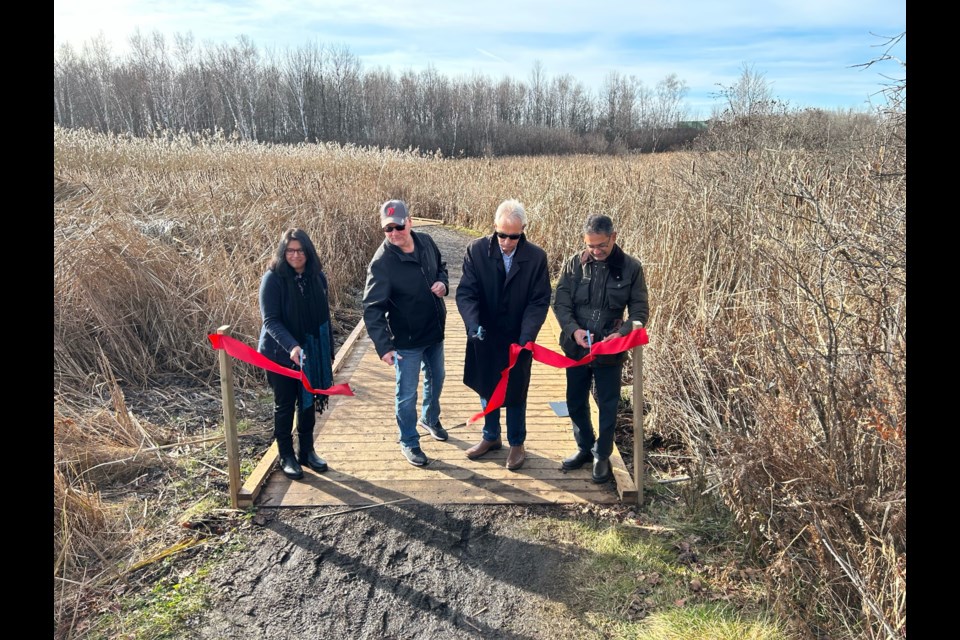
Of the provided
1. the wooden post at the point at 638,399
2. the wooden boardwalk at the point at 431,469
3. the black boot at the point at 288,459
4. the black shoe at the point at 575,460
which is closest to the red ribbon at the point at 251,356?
the black boot at the point at 288,459

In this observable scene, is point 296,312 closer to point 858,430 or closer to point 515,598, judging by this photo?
point 515,598

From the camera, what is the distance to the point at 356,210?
11898 millimetres

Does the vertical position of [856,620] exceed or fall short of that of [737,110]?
it falls short

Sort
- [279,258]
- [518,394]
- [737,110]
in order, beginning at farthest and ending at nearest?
1. [737,110]
2. [518,394]
3. [279,258]

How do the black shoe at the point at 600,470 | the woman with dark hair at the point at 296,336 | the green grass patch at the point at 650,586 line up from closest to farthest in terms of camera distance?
the green grass patch at the point at 650,586 < the woman with dark hair at the point at 296,336 < the black shoe at the point at 600,470

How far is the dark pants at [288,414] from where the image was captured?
13.7ft

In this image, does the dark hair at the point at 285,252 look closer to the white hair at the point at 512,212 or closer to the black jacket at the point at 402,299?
the black jacket at the point at 402,299

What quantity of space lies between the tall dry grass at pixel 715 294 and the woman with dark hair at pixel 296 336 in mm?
1302

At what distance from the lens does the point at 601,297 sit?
13.1ft

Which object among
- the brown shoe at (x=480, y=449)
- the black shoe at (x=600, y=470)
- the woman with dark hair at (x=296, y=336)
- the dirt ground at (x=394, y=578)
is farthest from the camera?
the brown shoe at (x=480, y=449)

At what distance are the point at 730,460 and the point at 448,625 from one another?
1.80 m

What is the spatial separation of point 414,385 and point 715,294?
2876 mm

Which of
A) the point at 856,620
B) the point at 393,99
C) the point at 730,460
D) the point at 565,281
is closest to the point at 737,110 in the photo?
the point at 565,281

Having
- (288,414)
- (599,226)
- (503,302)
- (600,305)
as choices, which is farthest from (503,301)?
(288,414)
